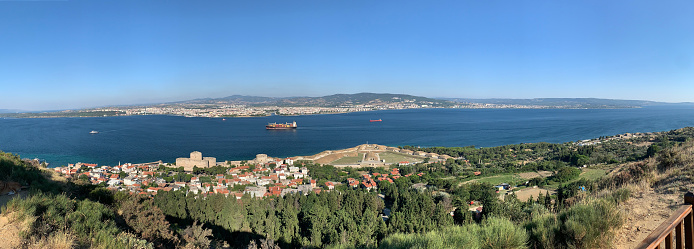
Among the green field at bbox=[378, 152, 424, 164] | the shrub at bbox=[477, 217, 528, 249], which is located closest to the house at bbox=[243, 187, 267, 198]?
the green field at bbox=[378, 152, 424, 164]

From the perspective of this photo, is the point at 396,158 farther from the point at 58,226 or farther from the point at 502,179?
the point at 58,226

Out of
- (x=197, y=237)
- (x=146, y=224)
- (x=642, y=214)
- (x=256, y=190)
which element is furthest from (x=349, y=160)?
(x=642, y=214)

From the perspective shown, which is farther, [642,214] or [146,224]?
[146,224]

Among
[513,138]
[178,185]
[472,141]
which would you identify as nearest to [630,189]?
[178,185]

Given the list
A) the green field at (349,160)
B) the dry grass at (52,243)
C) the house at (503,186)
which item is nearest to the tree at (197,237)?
the dry grass at (52,243)

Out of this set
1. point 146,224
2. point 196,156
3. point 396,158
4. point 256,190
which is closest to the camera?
point 146,224

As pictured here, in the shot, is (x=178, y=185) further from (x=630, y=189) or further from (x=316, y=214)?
(x=630, y=189)

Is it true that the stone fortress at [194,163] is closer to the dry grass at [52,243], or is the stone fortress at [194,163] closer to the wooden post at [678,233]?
the dry grass at [52,243]
